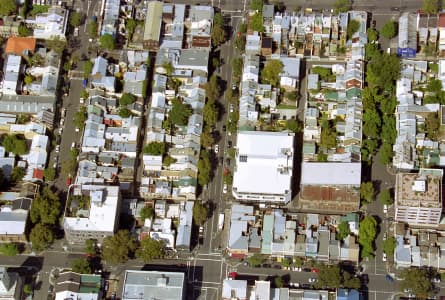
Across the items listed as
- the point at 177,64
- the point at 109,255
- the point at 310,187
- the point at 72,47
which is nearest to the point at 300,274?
the point at 310,187

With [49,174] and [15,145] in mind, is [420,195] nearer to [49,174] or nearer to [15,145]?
[49,174]

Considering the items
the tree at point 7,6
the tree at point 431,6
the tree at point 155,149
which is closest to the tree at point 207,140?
the tree at point 155,149

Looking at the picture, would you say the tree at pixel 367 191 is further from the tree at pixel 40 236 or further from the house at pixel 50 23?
the house at pixel 50 23

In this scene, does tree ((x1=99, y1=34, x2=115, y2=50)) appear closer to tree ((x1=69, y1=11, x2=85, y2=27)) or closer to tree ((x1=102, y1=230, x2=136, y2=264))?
tree ((x1=69, y1=11, x2=85, y2=27))

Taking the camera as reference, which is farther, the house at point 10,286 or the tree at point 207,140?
the tree at point 207,140

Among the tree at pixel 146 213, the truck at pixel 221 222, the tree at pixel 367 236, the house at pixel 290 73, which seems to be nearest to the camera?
the tree at pixel 367 236

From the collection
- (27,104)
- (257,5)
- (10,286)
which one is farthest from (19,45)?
(10,286)
